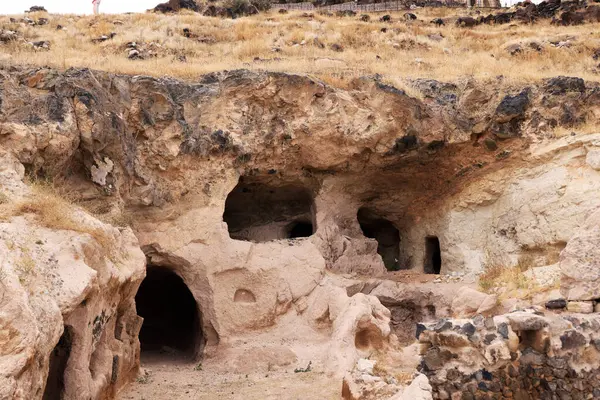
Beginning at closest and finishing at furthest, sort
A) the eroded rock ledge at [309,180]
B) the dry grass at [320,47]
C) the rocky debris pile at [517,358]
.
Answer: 1. the rocky debris pile at [517,358]
2. the eroded rock ledge at [309,180]
3. the dry grass at [320,47]

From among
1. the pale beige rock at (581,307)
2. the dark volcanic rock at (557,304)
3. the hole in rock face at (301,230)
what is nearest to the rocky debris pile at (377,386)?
the dark volcanic rock at (557,304)

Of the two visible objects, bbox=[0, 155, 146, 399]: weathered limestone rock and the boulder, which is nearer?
bbox=[0, 155, 146, 399]: weathered limestone rock

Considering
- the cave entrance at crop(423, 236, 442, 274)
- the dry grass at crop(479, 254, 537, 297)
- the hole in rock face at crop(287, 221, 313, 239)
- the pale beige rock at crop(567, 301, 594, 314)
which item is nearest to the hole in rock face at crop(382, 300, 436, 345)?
the dry grass at crop(479, 254, 537, 297)

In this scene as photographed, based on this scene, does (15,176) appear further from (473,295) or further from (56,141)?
(473,295)

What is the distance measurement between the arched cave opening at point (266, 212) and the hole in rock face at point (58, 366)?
24.9 feet

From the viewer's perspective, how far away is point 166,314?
17.1m

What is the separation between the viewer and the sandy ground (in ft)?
29.7

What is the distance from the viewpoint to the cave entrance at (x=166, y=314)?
1431 cm

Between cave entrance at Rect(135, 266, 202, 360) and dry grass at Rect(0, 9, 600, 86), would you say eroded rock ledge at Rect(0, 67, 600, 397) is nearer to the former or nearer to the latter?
cave entrance at Rect(135, 266, 202, 360)

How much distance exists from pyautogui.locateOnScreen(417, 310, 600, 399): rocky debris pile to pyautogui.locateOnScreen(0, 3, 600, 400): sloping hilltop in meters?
0.02

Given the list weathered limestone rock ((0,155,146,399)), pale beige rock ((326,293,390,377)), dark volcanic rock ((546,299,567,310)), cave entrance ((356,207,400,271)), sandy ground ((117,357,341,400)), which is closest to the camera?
weathered limestone rock ((0,155,146,399))

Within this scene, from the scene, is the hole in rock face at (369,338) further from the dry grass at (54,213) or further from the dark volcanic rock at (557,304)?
the dry grass at (54,213)

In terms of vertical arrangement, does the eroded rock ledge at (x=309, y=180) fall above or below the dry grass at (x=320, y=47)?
below

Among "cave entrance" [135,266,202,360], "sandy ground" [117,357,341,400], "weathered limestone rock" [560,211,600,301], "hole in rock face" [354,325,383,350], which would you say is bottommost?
"cave entrance" [135,266,202,360]
